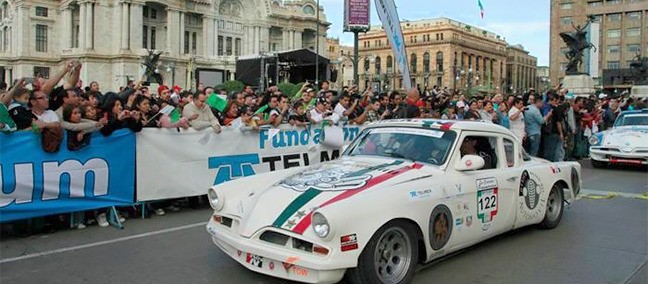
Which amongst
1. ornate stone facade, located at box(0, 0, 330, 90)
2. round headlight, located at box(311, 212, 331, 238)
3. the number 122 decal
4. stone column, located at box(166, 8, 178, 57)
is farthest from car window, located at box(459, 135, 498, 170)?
stone column, located at box(166, 8, 178, 57)

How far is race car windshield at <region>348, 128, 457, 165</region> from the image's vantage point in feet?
18.3

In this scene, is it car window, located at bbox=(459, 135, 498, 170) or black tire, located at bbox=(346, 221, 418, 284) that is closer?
black tire, located at bbox=(346, 221, 418, 284)

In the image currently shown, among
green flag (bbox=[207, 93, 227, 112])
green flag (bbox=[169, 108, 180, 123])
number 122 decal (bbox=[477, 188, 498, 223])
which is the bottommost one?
number 122 decal (bbox=[477, 188, 498, 223])

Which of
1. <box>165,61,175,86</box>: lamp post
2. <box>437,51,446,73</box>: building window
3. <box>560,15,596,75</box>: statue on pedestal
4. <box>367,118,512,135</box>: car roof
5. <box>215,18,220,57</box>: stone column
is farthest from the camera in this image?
<box>437,51,446,73</box>: building window

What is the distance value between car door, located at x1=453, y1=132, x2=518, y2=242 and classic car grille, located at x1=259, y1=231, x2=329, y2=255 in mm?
1673

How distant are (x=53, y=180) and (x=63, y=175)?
136 millimetres

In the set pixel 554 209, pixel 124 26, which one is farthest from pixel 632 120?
pixel 124 26

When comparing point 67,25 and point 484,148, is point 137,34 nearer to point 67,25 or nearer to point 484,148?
point 67,25

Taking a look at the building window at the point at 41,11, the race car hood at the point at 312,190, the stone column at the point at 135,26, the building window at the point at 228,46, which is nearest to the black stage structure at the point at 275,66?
the stone column at the point at 135,26

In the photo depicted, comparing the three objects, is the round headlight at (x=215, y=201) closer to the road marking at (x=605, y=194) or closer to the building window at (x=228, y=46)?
the road marking at (x=605, y=194)

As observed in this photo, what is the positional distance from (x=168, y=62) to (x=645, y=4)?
260 feet

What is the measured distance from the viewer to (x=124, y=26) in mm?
77375

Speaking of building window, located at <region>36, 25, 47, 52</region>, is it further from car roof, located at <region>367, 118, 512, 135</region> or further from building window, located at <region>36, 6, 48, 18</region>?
car roof, located at <region>367, 118, 512, 135</region>

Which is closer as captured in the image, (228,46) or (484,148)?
(484,148)
